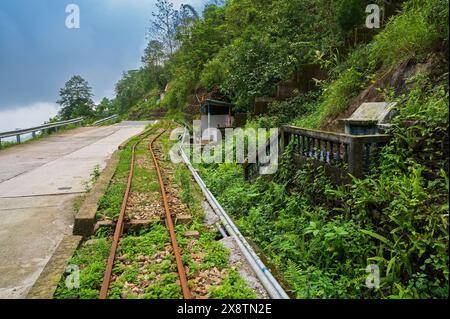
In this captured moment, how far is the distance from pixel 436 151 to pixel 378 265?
1725mm

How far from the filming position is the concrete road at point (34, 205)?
478cm

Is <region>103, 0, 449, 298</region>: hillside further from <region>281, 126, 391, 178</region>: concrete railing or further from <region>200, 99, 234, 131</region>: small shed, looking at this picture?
<region>200, 99, 234, 131</region>: small shed

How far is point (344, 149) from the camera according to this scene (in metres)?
5.49

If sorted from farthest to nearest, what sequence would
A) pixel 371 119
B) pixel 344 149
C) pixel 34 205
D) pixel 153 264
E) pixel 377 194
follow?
pixel 34 205, pixel 371 119, pixel 344 149, pixel 153 264, pixel 377 194

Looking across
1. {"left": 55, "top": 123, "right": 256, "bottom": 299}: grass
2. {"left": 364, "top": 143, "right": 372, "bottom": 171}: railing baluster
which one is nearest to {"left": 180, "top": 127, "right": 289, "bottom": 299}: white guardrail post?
{"left": 55, "top": 123, "right": 256, "bottom": 299}: grass

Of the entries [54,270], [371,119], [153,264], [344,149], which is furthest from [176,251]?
[371,119]

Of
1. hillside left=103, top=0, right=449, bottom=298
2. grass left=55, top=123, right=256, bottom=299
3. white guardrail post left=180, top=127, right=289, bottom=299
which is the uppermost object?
hillside left=103, top=0, right=449, bottom=298

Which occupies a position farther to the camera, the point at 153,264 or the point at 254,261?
the point at 153,264

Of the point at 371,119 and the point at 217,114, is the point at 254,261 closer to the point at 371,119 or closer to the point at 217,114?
the point at 371,119

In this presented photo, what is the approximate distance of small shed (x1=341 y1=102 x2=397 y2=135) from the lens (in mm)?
5570

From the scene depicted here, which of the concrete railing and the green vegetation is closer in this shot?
the green vegetation

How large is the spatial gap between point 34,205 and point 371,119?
7.39 meters

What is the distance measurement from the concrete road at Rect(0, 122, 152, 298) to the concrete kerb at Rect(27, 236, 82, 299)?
208 millimetres
